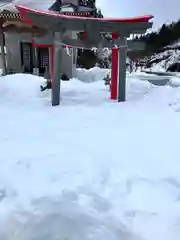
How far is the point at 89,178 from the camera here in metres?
2.55

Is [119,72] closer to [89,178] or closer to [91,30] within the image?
[91,30]

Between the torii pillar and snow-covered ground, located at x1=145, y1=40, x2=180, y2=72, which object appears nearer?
the torii pillar

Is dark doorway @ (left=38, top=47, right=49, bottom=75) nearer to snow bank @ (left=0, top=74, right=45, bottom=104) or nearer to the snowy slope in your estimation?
snow bank @ (left=0, top=74, right=45, bottom=104)

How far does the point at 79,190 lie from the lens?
2338 millimetres

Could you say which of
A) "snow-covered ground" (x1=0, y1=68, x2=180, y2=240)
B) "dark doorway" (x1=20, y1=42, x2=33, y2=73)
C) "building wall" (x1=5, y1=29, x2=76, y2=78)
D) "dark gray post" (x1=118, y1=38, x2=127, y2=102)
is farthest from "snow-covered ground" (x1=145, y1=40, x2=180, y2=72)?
"snow-covered ground" (x1=0, y1=68, x2=180, y2=240)

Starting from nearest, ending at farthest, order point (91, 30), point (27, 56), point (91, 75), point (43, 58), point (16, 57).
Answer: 1. point (91, 30)
2. point (16, 57)
3. point (91, 75)
4. point (27, 56)
5. point (43, 58)

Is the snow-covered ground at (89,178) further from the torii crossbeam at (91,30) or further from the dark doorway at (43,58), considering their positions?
the dark doorway at (43,58)

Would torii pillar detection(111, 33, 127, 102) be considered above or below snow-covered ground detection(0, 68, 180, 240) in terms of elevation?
above

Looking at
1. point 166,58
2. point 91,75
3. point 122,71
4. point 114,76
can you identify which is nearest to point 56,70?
point 114,76

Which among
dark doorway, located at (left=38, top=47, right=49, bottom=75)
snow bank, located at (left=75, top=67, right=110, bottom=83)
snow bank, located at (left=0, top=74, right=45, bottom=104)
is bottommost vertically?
snow bank, located at (left=0, top=74, right=45, bottom=104)

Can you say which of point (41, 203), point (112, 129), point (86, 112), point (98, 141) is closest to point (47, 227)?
point (41, 203)

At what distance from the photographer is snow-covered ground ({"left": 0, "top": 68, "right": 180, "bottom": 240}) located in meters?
1.94

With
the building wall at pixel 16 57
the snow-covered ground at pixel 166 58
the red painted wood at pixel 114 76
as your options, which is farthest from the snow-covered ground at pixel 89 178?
the snow-covered ground at pixel 166 58

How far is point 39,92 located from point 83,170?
5.82 metres
